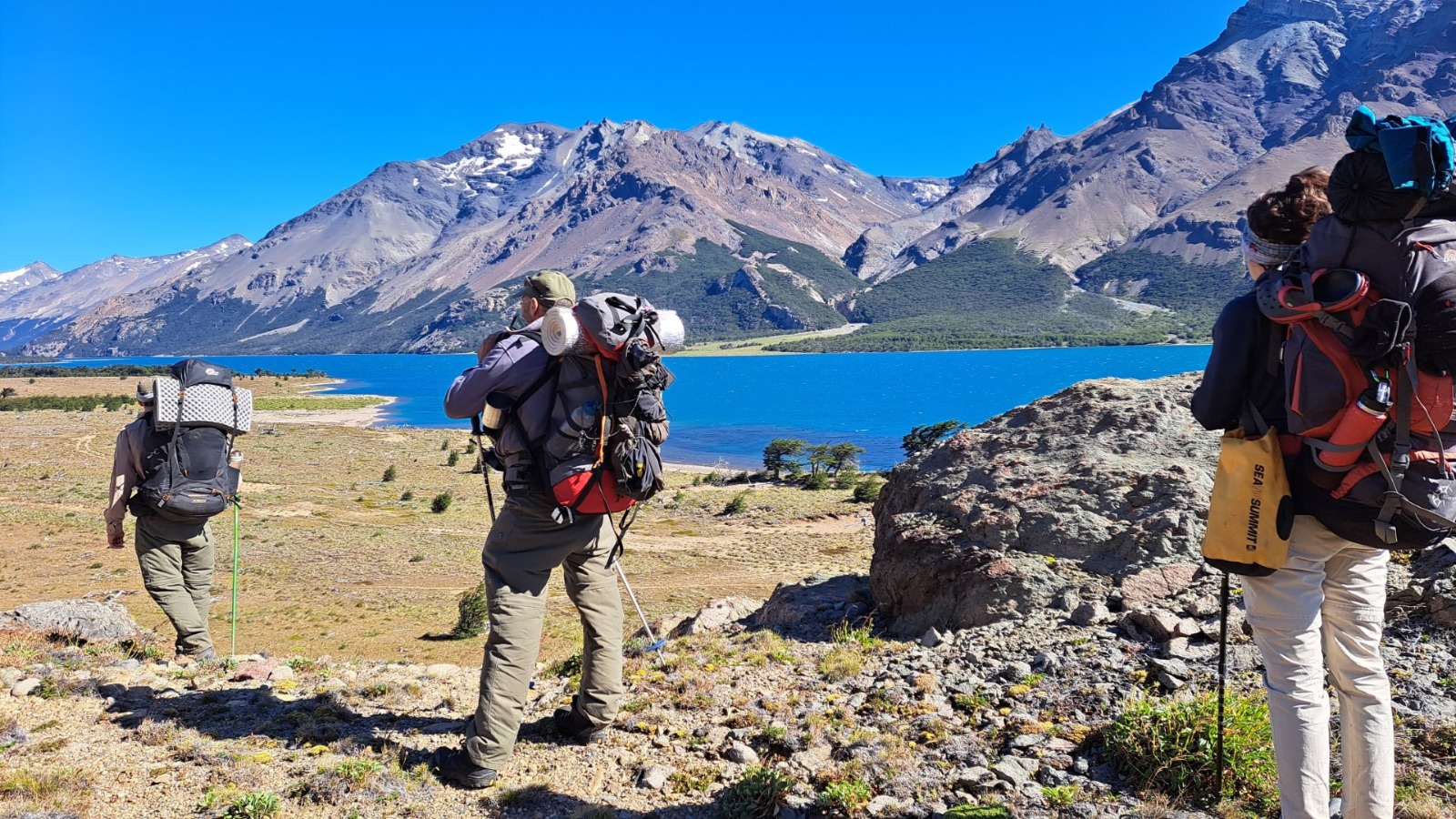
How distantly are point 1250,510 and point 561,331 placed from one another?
8.41 ft

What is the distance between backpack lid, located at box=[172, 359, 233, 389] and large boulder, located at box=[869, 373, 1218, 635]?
5.47 meters

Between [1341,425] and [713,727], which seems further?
[713,727]

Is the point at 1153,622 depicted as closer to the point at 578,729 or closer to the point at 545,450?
the point at 578,729

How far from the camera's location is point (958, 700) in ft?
13.9

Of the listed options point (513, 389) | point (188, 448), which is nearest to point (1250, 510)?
point (513, 389)

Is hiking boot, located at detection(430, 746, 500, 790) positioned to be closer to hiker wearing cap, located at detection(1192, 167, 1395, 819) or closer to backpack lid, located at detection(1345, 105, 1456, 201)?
hiker wearing cap, located at detection(1192, 167, 1395, 819)

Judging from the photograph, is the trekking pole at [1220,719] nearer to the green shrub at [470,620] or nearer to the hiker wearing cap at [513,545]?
the hiker wearing cap at [513,545]

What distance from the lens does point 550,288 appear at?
12.8 ft

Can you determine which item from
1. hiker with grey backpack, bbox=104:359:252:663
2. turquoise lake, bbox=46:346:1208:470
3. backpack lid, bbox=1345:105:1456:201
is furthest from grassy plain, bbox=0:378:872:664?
turquoise lake, bbox=46:346:1208:470

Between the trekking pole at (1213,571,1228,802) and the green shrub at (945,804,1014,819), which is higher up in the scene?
the trekking pole at (1213,571,1228,802)

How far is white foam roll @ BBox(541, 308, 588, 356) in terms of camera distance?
10.9ft

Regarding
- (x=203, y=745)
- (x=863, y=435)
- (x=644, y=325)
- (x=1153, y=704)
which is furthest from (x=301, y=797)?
(x=863, y=435)

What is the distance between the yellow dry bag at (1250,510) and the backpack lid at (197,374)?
20.9 ft

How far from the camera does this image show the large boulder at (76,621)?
6613mm
